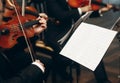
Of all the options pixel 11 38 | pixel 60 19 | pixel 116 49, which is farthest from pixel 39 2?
pixel 116 49

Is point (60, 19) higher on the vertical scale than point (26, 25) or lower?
lower

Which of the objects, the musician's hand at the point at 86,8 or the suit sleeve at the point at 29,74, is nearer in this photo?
the suit sleeve at the point at 29,74

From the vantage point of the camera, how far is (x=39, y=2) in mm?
2480

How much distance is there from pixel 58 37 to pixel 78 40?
2.59 ft

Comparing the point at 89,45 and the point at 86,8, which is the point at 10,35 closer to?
the point at 89,45

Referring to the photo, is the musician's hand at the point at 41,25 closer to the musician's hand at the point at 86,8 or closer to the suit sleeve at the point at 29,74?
the musician's hand at the point at 86,8

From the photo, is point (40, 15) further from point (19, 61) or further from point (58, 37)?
point (19, 61)

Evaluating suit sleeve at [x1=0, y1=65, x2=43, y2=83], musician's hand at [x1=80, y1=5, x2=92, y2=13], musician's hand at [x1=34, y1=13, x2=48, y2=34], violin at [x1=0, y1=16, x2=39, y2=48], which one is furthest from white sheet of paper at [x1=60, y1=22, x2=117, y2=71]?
musician's hand at [x1=80, y1=5, x2=92, y2=13]

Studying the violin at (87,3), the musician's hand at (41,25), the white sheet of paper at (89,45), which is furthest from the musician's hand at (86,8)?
the white sheet of paper at (89,45)

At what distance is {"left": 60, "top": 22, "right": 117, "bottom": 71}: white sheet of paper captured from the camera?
4.70ft

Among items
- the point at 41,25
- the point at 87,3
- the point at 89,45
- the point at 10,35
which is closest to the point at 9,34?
the point at 10,35

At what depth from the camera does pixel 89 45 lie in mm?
1518

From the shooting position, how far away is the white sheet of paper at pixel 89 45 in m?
1.43

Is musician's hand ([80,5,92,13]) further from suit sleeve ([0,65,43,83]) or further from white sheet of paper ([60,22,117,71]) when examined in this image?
suit sleeve ([0,65,43,83])
